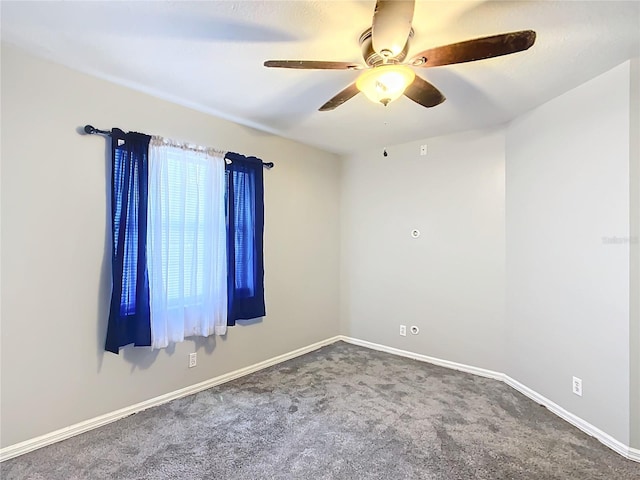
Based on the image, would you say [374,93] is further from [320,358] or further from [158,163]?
[320,358]

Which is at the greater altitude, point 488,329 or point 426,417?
point 488,329

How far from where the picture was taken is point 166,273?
2.71 metres

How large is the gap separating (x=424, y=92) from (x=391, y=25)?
2.11ft

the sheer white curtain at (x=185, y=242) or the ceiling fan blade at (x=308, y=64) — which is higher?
the ceiling fan blade at (x=308, y=64)

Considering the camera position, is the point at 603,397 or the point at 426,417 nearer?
the point at 603,397

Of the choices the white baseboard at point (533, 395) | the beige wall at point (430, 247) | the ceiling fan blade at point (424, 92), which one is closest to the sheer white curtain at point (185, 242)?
the ceiling fan blade at point (424, 92)

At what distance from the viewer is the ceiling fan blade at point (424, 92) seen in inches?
75.0

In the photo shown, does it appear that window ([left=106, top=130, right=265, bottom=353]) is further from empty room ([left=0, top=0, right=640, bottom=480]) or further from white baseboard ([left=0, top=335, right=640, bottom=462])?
white baseboard ([left=0, top=335, right=640, bottom=462])

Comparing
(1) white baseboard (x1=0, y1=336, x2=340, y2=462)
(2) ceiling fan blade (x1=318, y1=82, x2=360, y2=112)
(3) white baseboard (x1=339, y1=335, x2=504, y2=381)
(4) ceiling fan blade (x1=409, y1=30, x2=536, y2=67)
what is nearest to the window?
(1) white baseboard (x1=0, y1=336, x2=340, y2=462)

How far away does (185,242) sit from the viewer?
9.30ft

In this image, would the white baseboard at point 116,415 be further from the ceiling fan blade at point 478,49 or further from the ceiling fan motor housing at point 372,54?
the ceiling fan blade at point 478,49

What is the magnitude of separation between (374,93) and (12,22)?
199cm

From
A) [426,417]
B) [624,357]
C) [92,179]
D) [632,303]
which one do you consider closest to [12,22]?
[92,179]

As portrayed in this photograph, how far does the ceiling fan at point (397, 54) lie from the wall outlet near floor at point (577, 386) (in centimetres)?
224
